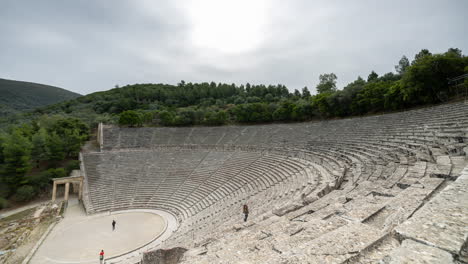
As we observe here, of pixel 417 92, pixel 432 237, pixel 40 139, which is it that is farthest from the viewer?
pixel 40 139

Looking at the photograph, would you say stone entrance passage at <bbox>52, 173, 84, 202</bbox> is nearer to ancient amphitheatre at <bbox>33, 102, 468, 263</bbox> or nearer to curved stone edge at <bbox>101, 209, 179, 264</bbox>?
ancient amphitheatre at <bbox>33, 102, 468, 263</bbox>

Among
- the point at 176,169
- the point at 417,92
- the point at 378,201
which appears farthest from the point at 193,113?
the point at 378,201

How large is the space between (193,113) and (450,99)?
114 ft

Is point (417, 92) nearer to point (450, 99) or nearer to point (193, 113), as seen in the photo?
point (450, 99)

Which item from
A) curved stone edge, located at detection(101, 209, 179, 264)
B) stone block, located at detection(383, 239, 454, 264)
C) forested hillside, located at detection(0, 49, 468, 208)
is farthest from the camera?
forested hillside, located at detection(0, 49, 468, 208)

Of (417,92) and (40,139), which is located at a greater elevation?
(417,92)

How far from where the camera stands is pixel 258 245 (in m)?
3.57

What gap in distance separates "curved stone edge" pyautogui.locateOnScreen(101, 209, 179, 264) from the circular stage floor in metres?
0.22

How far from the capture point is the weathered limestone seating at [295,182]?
2.61 meters

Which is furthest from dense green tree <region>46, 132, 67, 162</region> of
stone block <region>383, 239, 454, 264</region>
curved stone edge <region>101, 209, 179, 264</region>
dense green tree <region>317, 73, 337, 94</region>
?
dense green tree <region>317, 73, 337, 94</region>

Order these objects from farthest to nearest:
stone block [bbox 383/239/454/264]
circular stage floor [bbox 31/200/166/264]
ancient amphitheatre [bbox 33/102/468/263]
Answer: circular stage floor [bbox 31/200/166/264], ancient amphitheatre [bbox 33/102/468/263], stone block [bbox 383/239/454/264]

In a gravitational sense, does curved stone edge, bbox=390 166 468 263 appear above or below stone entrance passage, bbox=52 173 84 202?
above

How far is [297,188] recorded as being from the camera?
10258 millimetres

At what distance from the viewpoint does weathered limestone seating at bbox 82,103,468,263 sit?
2613 mm
